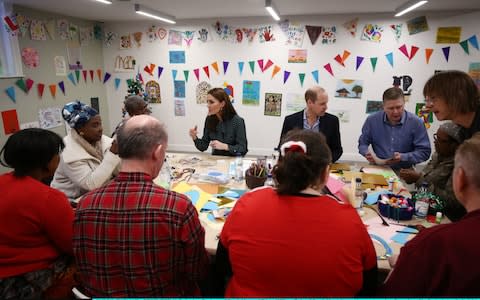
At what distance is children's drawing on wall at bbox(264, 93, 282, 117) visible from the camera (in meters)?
5.40

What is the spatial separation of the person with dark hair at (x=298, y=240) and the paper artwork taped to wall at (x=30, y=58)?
14.9ft

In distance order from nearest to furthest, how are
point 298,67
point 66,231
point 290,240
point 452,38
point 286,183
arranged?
point 290,240
point 286,183
point 66,231
point 452,38
point 298,67

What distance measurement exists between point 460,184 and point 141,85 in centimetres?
553

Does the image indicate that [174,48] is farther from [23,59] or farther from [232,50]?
[23,59]

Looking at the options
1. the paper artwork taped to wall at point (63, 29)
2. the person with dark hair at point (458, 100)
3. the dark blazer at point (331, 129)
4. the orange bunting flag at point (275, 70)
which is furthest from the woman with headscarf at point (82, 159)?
the orange bunting flag at point (275, 70)

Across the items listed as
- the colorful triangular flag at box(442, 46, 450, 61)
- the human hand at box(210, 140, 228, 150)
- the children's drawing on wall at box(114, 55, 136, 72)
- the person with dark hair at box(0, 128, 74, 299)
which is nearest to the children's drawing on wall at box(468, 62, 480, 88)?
the colorful triangular flag at box(442, 46, 450, 61)

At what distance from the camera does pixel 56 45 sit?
4.71 m

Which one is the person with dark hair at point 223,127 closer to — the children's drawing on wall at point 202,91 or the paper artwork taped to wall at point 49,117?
the children's drawing on wall at point 202,91

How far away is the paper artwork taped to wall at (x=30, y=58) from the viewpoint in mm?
4223

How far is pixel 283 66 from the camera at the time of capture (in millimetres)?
5234

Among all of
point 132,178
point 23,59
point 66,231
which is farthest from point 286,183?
point 23,59

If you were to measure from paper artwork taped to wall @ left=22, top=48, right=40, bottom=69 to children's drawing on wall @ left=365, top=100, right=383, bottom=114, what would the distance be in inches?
210

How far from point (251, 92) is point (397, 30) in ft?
8.46

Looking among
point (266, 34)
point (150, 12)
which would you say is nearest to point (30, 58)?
point (150, 12)
